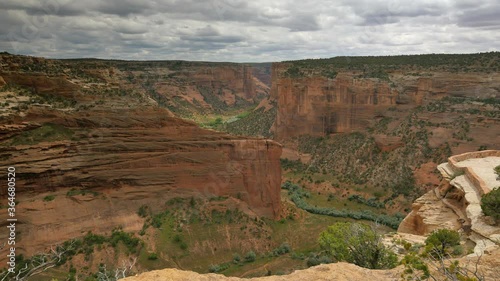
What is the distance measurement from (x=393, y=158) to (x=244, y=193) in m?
30.7

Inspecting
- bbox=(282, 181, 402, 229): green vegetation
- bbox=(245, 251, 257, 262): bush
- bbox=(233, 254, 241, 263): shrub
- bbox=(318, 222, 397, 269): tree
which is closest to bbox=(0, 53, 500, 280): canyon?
bbox=(233, 254, 241, 263): shrub

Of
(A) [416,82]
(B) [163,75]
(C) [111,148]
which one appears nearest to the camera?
(C) [111,148]

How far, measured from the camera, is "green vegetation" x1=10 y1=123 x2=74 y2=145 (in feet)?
83.9

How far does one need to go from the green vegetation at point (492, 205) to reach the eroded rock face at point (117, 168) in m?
19.1

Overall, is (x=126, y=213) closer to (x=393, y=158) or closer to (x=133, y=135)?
(x=133, y=135)

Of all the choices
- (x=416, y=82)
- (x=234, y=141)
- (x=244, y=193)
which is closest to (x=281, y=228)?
(x=244, y=193)

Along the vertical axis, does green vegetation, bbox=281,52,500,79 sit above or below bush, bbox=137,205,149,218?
above

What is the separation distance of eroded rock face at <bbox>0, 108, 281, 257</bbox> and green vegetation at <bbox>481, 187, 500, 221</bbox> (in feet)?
62.8

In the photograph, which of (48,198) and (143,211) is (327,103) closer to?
(143,211)

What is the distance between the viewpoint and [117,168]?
29547mm

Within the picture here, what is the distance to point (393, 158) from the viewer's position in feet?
187

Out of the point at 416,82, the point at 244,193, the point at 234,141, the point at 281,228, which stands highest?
the point at 416,82

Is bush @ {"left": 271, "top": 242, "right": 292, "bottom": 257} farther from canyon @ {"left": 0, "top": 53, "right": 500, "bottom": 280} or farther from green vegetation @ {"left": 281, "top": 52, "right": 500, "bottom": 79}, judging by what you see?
green vegetation @ {"left": 281, "top": 52, "right": 500, "bottom": 79}

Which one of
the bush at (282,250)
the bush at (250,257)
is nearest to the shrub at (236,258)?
the bush at (250,257)
